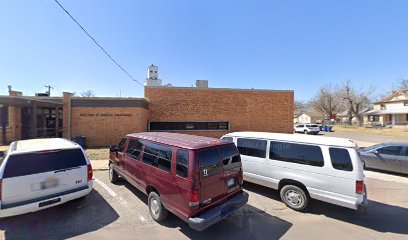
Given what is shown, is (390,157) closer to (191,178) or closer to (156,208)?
(191,178)

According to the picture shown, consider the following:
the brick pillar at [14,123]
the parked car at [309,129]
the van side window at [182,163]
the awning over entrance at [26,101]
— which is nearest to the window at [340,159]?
the van side window at [182,163]

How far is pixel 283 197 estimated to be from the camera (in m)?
5.11

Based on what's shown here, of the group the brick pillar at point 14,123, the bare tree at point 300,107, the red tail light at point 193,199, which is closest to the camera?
the red tail light at point 193,199

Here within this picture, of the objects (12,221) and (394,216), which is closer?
(12,221)

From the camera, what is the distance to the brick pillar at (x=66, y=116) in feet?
41.2

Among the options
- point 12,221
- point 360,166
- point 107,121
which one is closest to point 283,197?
point 360,166

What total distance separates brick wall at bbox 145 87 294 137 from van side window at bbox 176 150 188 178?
470 inches

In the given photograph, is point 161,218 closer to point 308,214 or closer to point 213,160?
point 213,160

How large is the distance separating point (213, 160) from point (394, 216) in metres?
4.71

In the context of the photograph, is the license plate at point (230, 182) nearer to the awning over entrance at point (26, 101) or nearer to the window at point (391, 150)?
the window at point (391, 150)

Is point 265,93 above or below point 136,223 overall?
above

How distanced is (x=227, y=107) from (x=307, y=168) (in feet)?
39.1

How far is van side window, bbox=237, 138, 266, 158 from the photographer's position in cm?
567

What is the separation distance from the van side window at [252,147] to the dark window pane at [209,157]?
227 cm
